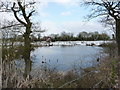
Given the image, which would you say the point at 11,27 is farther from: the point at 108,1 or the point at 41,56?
the point at 108,1

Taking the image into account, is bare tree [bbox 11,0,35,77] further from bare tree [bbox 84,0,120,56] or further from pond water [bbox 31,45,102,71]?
bare tree [bbox 84,0,120,56]

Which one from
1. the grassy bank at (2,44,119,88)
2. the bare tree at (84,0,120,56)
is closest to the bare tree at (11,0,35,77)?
the grassy bank at (2,44,119,88)

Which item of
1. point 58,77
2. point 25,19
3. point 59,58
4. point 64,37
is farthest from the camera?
point 59,58

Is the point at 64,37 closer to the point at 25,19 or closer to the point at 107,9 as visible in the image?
the point at 25,19

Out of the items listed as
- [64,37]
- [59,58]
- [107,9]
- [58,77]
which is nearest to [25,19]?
[64,37]

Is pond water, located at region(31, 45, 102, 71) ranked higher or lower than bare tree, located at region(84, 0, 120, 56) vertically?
lower

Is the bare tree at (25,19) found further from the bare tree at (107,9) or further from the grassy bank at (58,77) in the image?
→ the bare tree at (107,9)

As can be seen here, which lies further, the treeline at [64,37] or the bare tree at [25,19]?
the bare tree at [25,19]

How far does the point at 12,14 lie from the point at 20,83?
1541 mm

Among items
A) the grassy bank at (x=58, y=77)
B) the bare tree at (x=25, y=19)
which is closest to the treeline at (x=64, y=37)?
the bare tree at (x=25, y=19)

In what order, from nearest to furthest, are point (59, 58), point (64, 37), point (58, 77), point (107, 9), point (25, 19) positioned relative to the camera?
point (58, 77) → point (25, 19) → point (64, 37) → point (59, 58) → point (107, 9)

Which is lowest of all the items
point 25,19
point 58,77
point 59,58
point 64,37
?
point 58,77

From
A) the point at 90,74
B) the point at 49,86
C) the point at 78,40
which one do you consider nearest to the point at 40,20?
the point at 78,40

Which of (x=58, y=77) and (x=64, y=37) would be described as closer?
(x=58, y=77)
